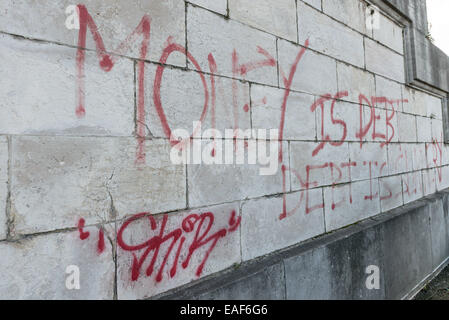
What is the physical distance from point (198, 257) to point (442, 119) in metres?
6.26

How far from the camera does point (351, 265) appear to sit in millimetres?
3279

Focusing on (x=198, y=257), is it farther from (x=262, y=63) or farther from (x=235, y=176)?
(x=262, y=63)

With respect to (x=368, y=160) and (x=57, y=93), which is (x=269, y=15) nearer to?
(x=57, y=93)

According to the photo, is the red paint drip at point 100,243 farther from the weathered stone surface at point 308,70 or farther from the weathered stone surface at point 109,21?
the weathered stone surface at point 308,70

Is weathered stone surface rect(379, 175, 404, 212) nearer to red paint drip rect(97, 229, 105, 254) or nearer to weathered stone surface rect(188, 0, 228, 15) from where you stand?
weathered stone surface rect(188, 0, 228, 15)

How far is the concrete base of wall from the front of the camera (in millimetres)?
2289

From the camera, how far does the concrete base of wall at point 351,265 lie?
2.29 metres

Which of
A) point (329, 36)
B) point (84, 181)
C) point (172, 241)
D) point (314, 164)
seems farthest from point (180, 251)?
point (329, 36)

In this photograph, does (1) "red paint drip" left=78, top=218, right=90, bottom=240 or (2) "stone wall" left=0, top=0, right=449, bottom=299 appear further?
(1) "red paint drip" left=78, top=218, right=90, bottom=240

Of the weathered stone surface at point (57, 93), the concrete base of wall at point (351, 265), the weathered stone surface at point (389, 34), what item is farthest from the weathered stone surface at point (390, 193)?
the weathered stone surface at point (57, 93)

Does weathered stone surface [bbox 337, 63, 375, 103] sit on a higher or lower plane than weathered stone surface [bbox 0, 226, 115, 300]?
higher

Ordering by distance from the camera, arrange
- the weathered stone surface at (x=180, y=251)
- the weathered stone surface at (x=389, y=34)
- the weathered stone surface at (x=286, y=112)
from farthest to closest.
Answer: the weathered stone surface at (x=389, y=34)
the weathered stone surface at (x=286, y=112)
the weathered stone surface at (x=180, y=251)

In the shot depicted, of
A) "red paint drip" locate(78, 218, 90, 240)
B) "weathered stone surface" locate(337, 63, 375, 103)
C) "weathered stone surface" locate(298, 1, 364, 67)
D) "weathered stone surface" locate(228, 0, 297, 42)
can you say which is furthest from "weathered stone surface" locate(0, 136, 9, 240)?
"weathered stone surface" locate(337, 63, 375, 103)

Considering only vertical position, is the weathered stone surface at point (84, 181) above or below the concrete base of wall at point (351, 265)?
above
